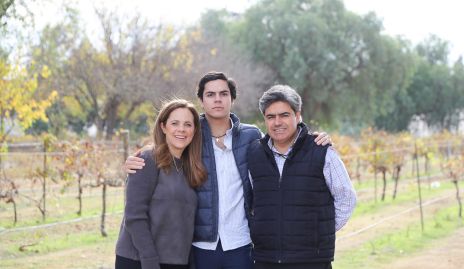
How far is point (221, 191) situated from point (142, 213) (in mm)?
440

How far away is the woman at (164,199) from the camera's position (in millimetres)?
3338

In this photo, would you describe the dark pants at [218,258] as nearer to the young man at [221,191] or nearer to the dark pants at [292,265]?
the young man at [221,191]

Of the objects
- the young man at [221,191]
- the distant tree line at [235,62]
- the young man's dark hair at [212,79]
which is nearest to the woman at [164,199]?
the young man at [221,191]

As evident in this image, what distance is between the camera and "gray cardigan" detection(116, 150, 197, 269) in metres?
3.33

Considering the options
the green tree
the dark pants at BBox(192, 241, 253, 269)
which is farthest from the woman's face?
the green tree

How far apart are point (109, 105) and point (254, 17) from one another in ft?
32.8

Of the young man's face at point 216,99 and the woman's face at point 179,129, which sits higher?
the young man's face at point 216,99

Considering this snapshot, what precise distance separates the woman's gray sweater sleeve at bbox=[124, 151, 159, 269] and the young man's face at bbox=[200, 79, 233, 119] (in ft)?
1.66

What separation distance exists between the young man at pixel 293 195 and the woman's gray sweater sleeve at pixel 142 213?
525mm

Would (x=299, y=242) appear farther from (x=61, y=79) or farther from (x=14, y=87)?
(x=61, y=79)

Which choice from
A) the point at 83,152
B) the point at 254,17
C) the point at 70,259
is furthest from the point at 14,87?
the point at 254,17

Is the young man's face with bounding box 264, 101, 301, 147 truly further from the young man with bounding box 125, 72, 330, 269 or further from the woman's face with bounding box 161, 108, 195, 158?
the woman's face with bounding box 161, 108, 195, 158

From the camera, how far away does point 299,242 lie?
3.43 metres

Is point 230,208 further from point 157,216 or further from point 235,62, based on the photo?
point 235,62
